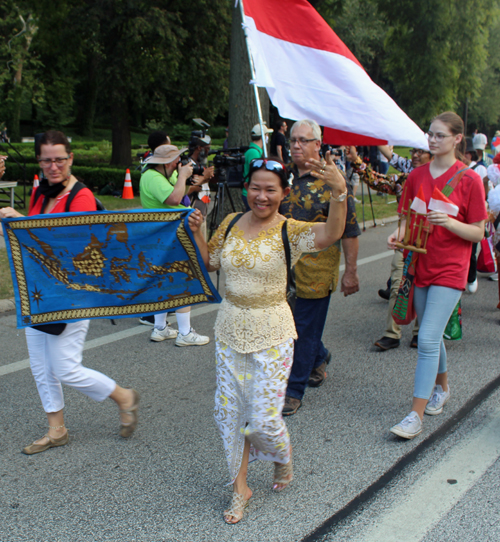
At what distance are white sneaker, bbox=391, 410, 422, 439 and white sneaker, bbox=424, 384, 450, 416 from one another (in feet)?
1.15

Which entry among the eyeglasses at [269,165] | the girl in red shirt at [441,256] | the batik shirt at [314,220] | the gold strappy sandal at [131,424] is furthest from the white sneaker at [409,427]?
the eyeglasses at [269,165]

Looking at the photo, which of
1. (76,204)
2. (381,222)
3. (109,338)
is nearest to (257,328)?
(76,204)

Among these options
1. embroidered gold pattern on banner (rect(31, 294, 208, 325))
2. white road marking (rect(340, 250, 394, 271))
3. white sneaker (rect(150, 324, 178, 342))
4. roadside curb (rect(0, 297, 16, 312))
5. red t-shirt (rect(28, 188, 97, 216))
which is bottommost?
roadside curb (rect(0, 297, 16, 312))

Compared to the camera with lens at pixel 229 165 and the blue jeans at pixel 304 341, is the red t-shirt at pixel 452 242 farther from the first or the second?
the camera with lens at pixel 229 165

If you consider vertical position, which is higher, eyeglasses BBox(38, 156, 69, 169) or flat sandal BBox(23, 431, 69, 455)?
eyeglasses BBox(38, 156, 69, 169)

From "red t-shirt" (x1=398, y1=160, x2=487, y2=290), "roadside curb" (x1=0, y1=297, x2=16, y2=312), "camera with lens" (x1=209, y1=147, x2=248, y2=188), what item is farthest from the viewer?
"camera with lens" (x1=209, y1=147, x2=248, y2=188)

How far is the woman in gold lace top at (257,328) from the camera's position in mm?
2988

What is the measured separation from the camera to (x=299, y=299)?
4320 mm

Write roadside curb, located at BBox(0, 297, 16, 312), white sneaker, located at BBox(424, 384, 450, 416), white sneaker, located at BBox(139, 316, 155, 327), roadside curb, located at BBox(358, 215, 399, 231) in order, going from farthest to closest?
roadside curb, located at BBox(358, 215, 399, 231) → roadside curb, located at BBox(0, 297, 16, 312) → white sneaker, located at BBox(139, 316, 155, 327) → white sneaker, located at BBox(424, 384, 450, 416)

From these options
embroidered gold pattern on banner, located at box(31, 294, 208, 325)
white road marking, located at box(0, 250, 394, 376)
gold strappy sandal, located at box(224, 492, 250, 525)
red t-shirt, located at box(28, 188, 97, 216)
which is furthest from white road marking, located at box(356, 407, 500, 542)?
white road marking, located at box(0, 250, 394, 376)

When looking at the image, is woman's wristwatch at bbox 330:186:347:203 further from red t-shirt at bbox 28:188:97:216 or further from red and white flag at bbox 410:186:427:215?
red t-shirt at bbox 28:188:97:216

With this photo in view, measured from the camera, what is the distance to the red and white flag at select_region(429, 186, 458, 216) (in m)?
3.59

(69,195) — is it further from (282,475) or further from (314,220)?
(282,475)

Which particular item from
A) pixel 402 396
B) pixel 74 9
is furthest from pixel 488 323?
pixel 74 9
